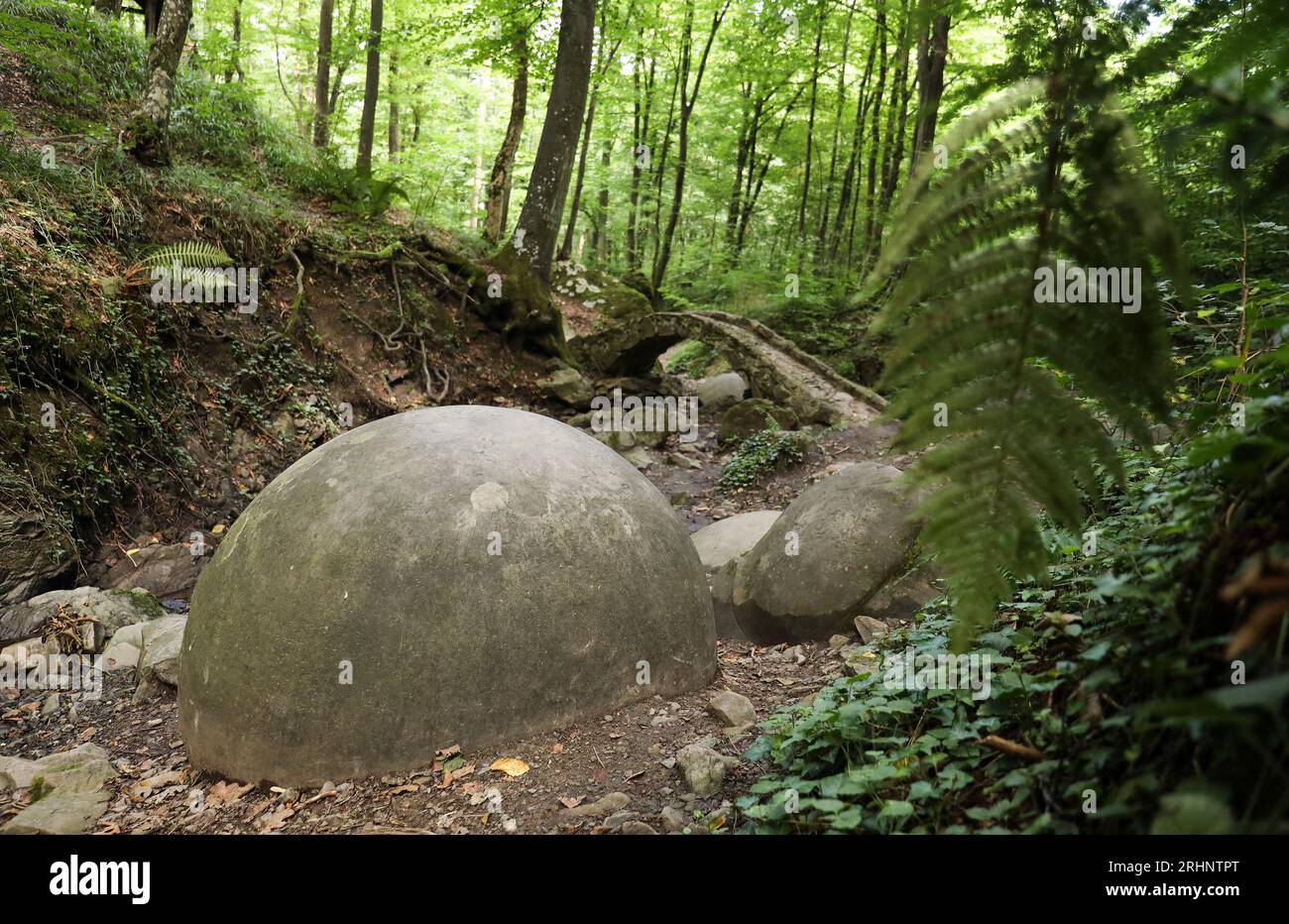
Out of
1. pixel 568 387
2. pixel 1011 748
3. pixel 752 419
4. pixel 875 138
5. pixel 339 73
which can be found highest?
pixel 339 73

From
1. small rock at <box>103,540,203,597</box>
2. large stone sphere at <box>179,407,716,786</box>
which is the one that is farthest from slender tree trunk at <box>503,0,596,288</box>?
large stone sphere at <box>179,407,716,786</box>

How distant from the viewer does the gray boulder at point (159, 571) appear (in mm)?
6438

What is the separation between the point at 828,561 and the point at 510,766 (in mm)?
2553

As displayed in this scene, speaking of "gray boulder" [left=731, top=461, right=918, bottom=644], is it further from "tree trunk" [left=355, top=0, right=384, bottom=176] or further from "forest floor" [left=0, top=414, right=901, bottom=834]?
"tree trunk" [left=355, top=0, right=384, bottom=176]

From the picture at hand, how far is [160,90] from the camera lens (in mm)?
8688

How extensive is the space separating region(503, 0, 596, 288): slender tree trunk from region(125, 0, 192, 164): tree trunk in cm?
434

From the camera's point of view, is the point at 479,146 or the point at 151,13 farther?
the point at 479,146

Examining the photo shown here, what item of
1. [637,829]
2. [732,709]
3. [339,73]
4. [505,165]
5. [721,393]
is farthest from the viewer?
[339,73]

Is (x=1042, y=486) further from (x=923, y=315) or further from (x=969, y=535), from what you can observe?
(x=923, y=315)

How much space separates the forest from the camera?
147 cm

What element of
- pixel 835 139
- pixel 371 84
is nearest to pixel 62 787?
pixel 371 84

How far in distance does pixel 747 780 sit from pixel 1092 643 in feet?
4.97

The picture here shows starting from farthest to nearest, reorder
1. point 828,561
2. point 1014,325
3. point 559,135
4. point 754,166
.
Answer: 1. point 754,166
2. point 559,135
3. point 828,561
4. point 1014,325

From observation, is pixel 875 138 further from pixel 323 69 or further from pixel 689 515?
pixel 689 515
